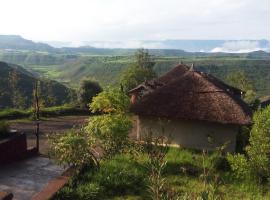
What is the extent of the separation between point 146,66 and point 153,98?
36946 mm

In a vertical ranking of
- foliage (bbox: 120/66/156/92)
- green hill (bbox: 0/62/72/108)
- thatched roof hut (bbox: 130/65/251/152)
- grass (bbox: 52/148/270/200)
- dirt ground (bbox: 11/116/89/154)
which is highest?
thatched roof hut (bbox: 130/65/251/152)

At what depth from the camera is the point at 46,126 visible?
27750 millimetres

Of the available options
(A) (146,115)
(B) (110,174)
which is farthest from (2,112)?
(B) (110,174)

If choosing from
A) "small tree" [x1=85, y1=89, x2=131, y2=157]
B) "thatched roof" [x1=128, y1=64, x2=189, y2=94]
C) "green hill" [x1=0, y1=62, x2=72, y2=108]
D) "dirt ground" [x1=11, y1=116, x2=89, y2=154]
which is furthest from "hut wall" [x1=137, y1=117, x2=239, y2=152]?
"green hill" [x1=0, y1=62, x2=72, y2=108]

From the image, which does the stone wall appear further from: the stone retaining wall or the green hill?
the green hill

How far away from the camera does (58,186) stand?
507 inches

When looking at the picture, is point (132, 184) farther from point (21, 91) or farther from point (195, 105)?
point (21, 91)

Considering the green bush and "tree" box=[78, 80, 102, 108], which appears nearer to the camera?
the green bush

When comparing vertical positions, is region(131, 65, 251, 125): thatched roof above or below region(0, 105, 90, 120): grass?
above

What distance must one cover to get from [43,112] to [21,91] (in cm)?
3810

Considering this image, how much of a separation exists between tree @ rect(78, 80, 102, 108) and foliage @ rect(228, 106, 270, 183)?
78.0 feet

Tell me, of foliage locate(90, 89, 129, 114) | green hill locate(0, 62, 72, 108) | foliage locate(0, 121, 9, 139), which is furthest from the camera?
green hill locate(0, 62, 72, 108)

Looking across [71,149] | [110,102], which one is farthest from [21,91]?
[71,149]

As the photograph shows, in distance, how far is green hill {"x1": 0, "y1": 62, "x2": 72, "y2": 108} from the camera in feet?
175
